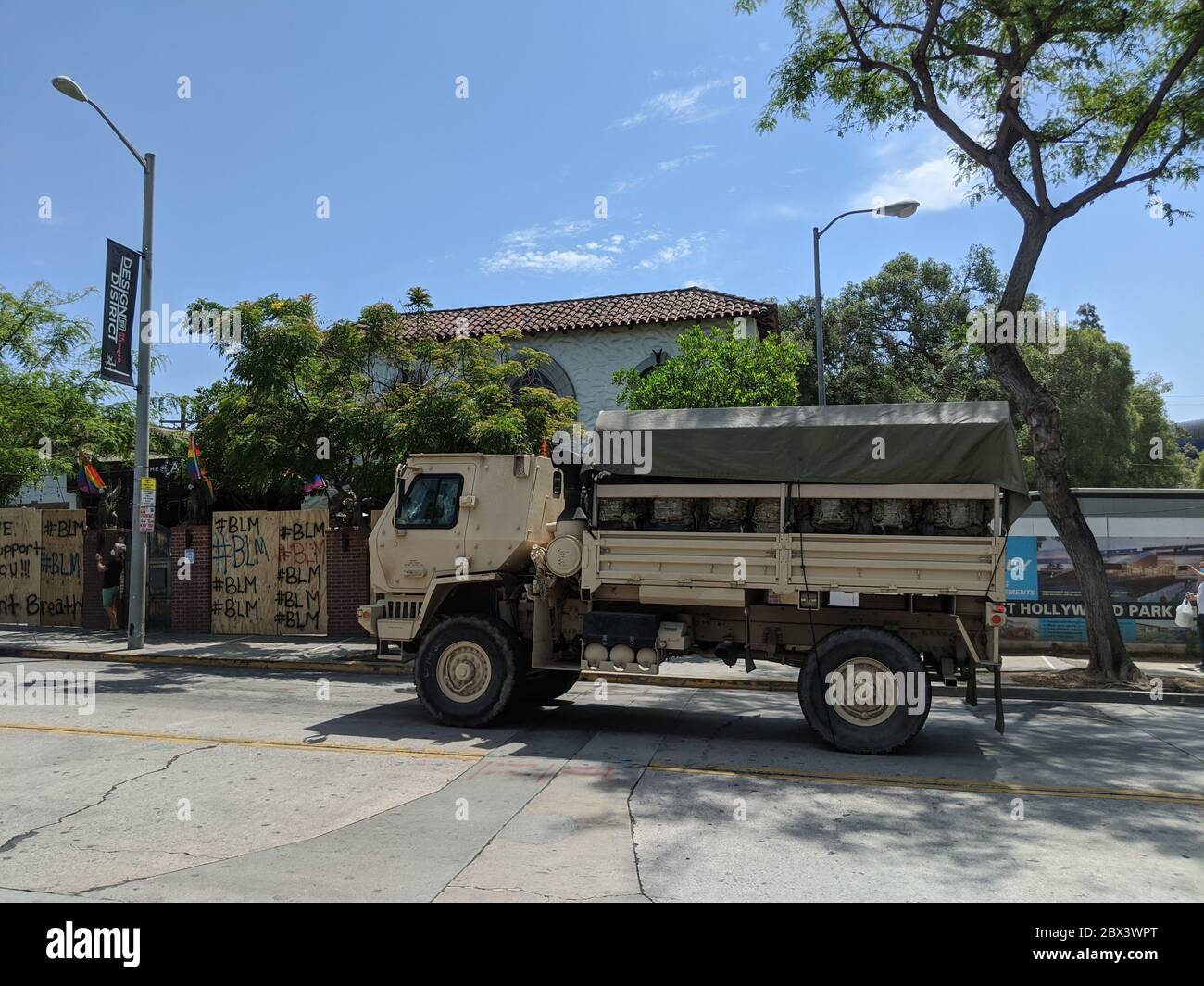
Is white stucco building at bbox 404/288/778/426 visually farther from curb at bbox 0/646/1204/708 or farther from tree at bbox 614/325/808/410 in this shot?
curb at bbox 0/646/1204/708

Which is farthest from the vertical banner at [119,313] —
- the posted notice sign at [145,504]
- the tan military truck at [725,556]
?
the tan military truck at [725,556]

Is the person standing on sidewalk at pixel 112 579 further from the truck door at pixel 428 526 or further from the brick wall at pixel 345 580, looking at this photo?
the truck door at pixel 428 526

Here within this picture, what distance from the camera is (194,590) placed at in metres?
17.4

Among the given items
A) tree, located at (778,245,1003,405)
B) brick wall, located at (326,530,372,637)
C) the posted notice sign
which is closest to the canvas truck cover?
brick wall, located at (326,530,372,637)

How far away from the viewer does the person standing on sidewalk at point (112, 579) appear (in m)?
17.7

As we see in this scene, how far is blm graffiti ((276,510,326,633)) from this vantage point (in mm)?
16672

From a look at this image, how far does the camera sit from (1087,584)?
12781mm

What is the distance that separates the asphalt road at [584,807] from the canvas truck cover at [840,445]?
2567mm

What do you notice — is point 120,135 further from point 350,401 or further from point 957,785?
point 957,785

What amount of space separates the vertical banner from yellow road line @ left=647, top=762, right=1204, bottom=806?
12674mm

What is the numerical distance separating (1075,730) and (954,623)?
9.54 feet

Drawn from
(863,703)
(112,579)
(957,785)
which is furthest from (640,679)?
(112,579)

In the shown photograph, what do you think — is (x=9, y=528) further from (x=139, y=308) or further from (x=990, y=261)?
(x=990, y=261)

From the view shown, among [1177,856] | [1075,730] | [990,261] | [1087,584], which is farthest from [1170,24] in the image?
[990,261]
